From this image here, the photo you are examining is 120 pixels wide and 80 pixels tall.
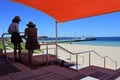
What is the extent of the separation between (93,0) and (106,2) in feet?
1.34

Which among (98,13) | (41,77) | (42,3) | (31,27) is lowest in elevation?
(41,77)

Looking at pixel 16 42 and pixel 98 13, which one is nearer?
pixel 16 42

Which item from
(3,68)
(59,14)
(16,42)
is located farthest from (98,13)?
(3,68)

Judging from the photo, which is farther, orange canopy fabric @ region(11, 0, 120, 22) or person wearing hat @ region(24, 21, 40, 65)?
orange canopy fabric @ region(11, 0, 120, 22)

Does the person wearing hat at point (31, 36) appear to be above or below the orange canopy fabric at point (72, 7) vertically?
below

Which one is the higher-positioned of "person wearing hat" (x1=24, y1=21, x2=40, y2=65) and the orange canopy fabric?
the orange canopy fabric

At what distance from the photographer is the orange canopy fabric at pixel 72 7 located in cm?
539

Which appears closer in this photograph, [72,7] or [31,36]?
[31,36]

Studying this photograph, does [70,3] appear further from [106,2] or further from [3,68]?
[3,68]

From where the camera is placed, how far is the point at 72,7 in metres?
6.22

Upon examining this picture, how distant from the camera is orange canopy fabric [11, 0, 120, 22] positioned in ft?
17.7

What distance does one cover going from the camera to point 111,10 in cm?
577

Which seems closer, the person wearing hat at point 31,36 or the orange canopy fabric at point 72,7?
the person wearing hat at point 31,36

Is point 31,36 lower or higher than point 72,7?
lower
